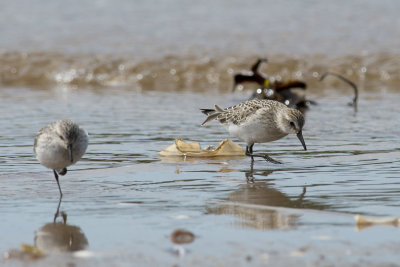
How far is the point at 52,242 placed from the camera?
183 inches

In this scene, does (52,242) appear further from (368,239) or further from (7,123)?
(7,123)

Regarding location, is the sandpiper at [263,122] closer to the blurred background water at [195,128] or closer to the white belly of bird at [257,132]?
the white belly of bird at [257,132]

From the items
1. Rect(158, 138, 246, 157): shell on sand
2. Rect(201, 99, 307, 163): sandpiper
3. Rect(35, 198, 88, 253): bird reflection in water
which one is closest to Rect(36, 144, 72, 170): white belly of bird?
Rect(35, 198, 88, 253): bird reflection in water

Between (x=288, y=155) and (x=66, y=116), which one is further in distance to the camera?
(x=66, y=116)

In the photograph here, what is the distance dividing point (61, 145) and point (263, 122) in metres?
2.44

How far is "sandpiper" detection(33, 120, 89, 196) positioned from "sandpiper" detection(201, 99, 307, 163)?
2.13 m

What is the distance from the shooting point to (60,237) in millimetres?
4754

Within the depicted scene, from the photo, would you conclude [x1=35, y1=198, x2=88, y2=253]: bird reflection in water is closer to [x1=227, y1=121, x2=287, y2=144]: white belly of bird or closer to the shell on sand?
the shell on sand

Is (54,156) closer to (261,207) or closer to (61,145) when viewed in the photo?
(61,145)

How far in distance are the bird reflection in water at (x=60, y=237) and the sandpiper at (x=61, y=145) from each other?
90cm

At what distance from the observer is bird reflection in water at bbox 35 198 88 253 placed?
451 centimetres

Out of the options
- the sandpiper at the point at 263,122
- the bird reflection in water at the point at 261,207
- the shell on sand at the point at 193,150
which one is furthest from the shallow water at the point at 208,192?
the sandpiper at the point at 263,122

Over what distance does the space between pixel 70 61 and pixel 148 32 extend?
2.35 meters

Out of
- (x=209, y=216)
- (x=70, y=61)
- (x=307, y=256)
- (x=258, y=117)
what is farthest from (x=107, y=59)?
(x=307, y=256)
